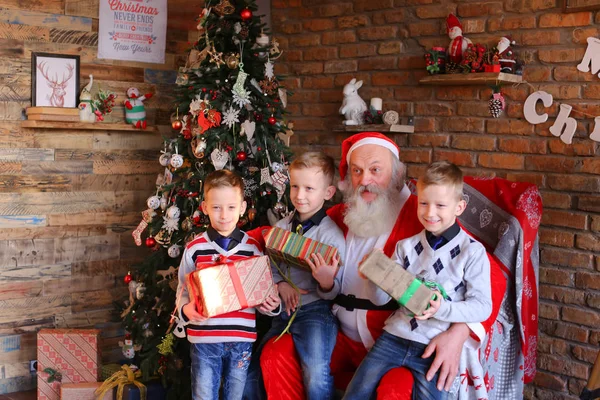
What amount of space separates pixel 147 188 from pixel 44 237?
0.76 m

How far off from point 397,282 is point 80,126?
8.70 ft

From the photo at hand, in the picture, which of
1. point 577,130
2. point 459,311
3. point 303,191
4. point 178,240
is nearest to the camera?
point 459,311

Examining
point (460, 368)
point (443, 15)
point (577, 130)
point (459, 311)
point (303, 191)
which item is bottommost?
point (460, 368)

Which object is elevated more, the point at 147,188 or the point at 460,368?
the point at 147,188

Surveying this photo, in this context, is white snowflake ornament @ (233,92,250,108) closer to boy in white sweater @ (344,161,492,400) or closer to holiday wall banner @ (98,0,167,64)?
holiday wall banner @ (98,0,167,64)

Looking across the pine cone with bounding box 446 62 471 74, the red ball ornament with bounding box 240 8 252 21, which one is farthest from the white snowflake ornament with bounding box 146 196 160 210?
the pine cone with bounding box 446 62 471 74

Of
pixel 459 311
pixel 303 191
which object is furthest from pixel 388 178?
pixel 459 311

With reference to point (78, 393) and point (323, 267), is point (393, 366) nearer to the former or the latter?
point (323, 267)

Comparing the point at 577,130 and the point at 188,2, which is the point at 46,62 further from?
the point at 577,130

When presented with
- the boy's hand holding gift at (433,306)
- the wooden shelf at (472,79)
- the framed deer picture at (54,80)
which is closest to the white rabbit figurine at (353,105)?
the wooden shelf at (472,79)

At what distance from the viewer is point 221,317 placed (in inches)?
115

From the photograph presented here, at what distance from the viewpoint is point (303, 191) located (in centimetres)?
298

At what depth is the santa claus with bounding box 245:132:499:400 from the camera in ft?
9.61

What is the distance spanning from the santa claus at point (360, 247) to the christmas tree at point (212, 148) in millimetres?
738
